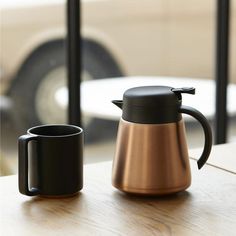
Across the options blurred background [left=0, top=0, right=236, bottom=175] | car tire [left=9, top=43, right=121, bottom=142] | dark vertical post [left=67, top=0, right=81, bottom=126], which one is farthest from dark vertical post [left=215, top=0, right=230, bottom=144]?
dark vertical post [left=67, top=0, right=81, bottom=126]

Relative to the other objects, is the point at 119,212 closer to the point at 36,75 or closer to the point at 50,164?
the point at 50,164

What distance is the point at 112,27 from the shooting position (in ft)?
8.97

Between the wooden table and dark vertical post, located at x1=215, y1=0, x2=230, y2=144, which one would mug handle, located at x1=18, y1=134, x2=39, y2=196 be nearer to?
the wooden table

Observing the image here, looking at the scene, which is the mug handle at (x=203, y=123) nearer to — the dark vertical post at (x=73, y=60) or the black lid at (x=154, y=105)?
the black lid at (x=154, y=105)

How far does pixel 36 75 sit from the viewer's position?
2660 mm

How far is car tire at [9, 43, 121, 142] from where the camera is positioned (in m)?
2.54

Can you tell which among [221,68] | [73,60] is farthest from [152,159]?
[221,68]

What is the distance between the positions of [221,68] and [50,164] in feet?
5.31

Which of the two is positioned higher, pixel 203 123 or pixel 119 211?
pixel 203 123

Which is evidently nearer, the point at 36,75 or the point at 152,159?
the point at 152,159

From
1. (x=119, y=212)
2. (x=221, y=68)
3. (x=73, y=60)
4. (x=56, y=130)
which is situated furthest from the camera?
(x=221, y=68)

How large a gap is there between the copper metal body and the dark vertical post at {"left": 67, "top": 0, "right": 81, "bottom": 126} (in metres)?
1.06

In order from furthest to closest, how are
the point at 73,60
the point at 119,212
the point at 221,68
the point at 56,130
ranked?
the point at 221,68 → the point at 73,60 → the point at 56,130 → the point at 119,212

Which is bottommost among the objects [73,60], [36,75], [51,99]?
[51,99]
